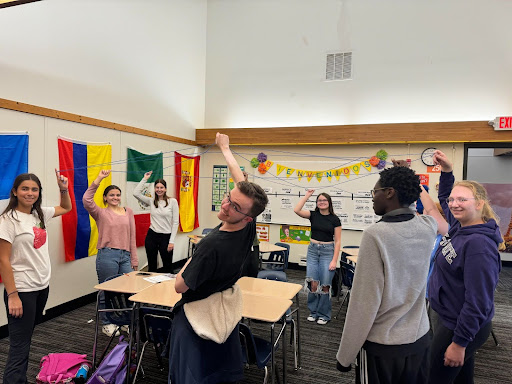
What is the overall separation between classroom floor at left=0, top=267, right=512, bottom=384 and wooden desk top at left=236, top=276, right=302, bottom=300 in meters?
0.70

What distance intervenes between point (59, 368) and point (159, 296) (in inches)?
38.1

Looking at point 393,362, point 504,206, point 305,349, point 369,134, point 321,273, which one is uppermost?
point 369,134

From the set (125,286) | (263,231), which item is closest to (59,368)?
(125,286)

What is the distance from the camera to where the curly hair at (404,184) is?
1.41m

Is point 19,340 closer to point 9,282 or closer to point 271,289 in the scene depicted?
point 9,282

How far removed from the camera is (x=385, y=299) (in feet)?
4.42

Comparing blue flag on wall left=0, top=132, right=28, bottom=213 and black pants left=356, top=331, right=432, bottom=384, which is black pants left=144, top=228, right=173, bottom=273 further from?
black pants left=356, top=331, right=432, bottom=384

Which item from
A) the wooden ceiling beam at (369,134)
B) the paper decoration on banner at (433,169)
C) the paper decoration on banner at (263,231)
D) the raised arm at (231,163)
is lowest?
the paper decoration on banner at (263,231)

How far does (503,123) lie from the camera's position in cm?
523

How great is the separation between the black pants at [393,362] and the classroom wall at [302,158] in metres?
4.75

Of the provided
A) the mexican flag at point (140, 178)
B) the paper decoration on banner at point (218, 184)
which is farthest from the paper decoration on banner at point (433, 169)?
the mexican flag at point (140, 178)

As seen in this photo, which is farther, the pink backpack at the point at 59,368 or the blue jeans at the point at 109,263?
the blue jeans at the point at 109,263

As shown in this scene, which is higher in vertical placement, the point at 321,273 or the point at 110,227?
the point at 110,227

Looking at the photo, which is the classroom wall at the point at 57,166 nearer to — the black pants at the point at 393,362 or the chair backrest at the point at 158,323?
the chair backrest at the point at 158,323
